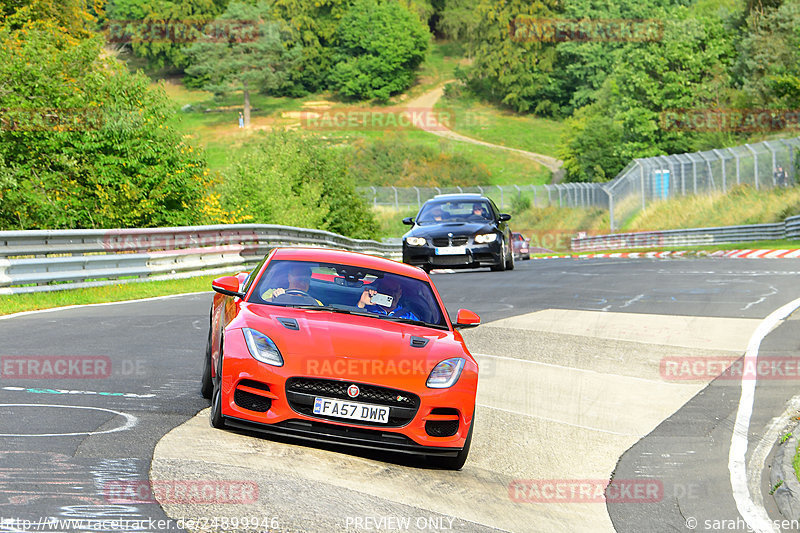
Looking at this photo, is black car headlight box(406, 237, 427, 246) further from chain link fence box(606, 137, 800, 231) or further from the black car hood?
chain link fence box(606, 137, 800, 231)

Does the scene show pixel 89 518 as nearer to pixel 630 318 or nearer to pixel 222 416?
pixel 222 416

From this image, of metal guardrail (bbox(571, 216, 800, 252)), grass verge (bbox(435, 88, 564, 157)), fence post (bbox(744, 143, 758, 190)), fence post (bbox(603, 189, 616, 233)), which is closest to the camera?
metal guardrail (bbox(571, 216, 800, 252))

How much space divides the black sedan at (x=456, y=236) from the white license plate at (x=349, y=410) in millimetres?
15581

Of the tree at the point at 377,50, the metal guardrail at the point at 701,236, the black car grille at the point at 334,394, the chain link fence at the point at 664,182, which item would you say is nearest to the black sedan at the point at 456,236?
the black car grille at the point at 334,394

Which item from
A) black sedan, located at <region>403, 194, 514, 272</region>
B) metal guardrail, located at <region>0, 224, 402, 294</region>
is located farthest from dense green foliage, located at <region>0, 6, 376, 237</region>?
black sedan, located at <region>403, 194, 514, 272</region>

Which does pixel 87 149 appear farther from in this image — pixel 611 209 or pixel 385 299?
pixel 611 209

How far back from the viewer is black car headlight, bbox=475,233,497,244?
22875 millimetres

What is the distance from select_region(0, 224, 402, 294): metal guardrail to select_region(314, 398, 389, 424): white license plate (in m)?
10.3

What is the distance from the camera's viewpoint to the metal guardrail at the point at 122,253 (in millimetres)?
16219

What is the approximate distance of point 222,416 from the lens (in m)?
7.02

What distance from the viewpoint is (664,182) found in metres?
54.5


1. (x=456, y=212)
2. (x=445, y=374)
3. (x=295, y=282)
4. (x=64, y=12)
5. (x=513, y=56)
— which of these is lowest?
(x=456, y=212)

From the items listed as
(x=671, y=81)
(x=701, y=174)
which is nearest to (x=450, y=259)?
(x=701, y=174)

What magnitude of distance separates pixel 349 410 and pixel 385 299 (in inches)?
62.7
